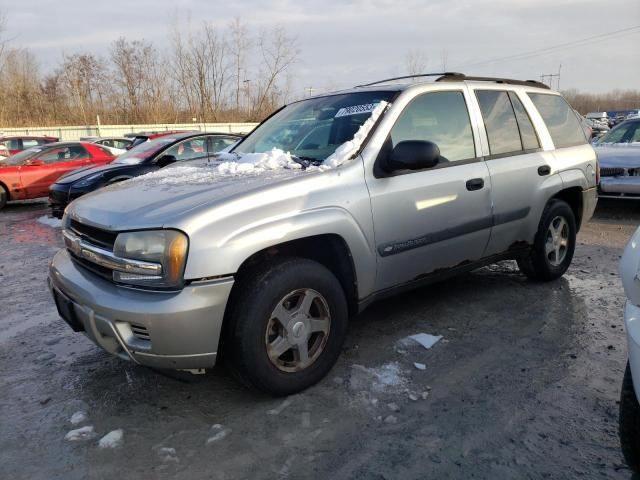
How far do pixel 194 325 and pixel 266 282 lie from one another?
0.43 m

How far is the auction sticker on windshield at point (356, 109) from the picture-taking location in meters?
3.44

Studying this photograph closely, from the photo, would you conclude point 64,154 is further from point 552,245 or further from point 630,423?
point 630,423

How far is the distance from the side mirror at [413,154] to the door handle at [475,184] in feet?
2.06

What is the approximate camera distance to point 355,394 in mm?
2887

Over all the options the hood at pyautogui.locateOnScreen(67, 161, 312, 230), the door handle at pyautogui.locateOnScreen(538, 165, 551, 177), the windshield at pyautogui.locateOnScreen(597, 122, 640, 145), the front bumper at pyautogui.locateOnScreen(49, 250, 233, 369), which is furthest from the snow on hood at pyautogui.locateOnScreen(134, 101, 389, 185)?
the windshield at pyautogui.locateOnScreen(597, 122, 640, 145)

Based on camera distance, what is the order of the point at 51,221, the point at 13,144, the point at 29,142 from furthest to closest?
the point at 29,142 < the point at 13,144 < the point at 51,221

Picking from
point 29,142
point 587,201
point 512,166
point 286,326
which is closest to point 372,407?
point 286,326

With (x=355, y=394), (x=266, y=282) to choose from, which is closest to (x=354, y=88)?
(x=266, y=282)

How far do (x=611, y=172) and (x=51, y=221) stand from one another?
978 centimetres

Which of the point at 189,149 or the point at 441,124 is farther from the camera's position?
the point at 189,149

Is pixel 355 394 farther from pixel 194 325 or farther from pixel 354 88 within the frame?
pixel 354 88

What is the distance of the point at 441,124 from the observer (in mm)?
3631

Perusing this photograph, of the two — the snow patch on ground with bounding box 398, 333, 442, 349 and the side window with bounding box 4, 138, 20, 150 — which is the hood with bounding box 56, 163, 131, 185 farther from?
the side window with bounding box 4, 138, 20, 150

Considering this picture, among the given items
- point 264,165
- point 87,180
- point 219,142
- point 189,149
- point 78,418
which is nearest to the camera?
point 78,418
